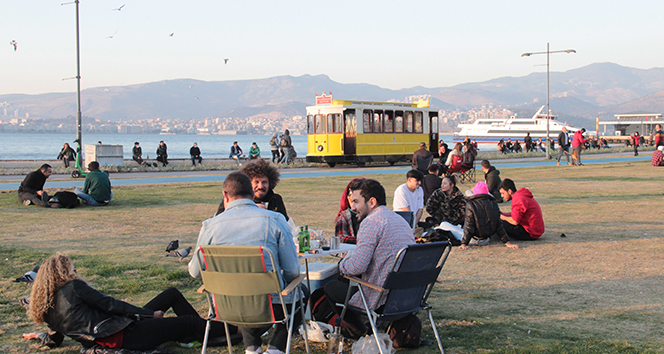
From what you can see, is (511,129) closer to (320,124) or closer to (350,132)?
(320,124)

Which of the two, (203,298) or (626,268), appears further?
(626,268)

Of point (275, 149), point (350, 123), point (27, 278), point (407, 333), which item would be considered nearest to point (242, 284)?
point (407, 333)

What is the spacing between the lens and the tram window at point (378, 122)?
2883 cm

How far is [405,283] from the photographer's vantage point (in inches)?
161

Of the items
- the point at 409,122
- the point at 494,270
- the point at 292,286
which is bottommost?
the point at 494,270

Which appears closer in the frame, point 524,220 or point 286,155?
point 524,220

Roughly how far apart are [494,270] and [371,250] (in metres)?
3.36

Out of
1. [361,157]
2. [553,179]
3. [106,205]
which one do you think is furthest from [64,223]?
[361,157]

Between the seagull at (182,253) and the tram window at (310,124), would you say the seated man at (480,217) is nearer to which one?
the seagull at (182,253)

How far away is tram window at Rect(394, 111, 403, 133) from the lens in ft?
97.8

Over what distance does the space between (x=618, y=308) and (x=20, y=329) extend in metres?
5.30

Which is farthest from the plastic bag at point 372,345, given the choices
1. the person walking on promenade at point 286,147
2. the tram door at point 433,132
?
the tram door at point 433,132

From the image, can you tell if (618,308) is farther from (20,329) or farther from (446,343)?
(20,329)

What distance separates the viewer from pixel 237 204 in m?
4.02
